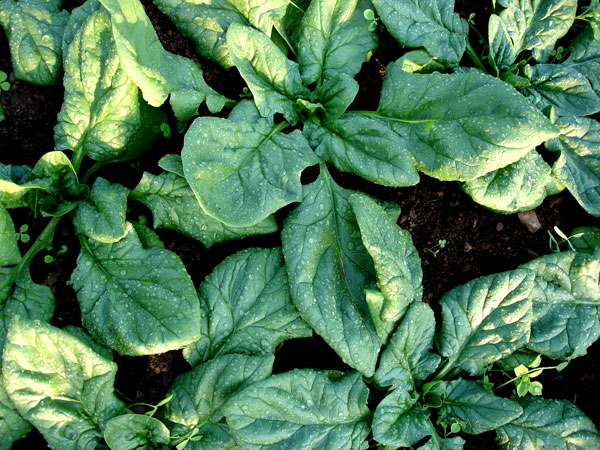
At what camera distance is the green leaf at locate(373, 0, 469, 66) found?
2.17 m

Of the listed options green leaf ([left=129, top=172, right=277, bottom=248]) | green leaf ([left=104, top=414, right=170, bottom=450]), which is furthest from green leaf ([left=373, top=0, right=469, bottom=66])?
green leaf ([left=104, top=414, right=170, bottom=450])

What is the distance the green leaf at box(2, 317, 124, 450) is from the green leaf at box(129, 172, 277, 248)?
52 centimetres

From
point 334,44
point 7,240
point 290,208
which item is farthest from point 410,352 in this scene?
point 7,240

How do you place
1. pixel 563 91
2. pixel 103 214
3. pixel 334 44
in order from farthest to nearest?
1. pixel 563 91
2. pixel 334 44
3. pixel 103 214

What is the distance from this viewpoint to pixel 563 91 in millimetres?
2336

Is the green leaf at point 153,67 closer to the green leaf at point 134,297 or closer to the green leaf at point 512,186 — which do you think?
the green leaf at point 134,297

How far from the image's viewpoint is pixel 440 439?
81.7 inches

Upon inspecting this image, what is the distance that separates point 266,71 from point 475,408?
1477 millimetres

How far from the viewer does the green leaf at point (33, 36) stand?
2127 millimetres

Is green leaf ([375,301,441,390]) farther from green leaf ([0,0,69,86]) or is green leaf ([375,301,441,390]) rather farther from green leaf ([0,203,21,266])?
green leaf ([0,0,69,86])

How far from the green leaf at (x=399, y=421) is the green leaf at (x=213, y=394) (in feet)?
1.41

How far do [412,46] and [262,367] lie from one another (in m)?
1.35

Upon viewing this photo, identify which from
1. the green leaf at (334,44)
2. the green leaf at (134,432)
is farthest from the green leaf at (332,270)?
the green leaf at (134,432)

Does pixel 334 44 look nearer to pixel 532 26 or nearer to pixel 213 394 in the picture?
pixel 532 26
